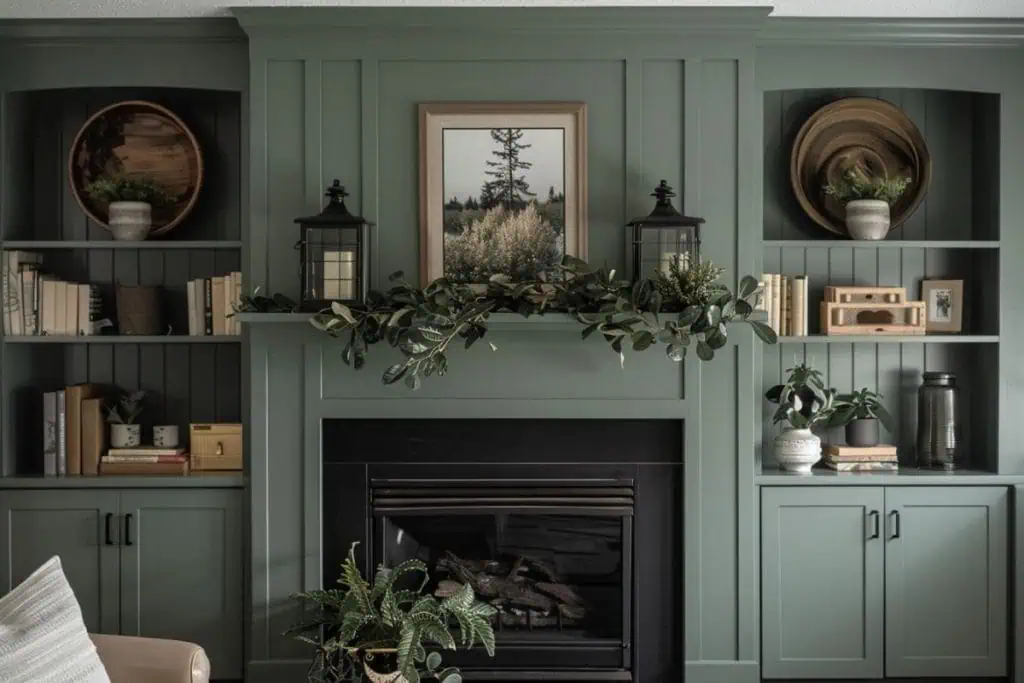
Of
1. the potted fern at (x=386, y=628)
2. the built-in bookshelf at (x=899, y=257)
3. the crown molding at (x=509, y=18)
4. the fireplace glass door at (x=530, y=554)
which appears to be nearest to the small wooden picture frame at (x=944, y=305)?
the built-in bookshelf at (x=899, y=257)

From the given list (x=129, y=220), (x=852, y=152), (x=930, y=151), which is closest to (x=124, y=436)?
(x=129, y=220)

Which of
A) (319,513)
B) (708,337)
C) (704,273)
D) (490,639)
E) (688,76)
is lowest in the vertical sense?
(490,639)

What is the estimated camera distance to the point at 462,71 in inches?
138

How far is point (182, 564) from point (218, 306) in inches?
38.2

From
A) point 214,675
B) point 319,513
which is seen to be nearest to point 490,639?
point 319,513

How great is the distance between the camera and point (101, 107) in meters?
3.96

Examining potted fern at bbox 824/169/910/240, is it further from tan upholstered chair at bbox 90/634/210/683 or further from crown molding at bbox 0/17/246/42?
tan upholstered chair at bbox 90/634/210/683

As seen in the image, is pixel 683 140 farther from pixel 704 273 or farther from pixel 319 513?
pixel 319 513

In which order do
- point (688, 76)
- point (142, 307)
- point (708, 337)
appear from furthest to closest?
point (142, 307) < point (688, 76) < point (708, 337)

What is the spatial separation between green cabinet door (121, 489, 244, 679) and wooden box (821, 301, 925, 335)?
2.34m

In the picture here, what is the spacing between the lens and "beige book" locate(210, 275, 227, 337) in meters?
3.70

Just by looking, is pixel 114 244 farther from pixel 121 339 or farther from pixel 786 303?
pixel 786 303

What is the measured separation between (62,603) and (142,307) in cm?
171

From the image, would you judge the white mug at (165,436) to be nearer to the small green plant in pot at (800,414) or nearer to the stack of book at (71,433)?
the stack of book at (71,433)
